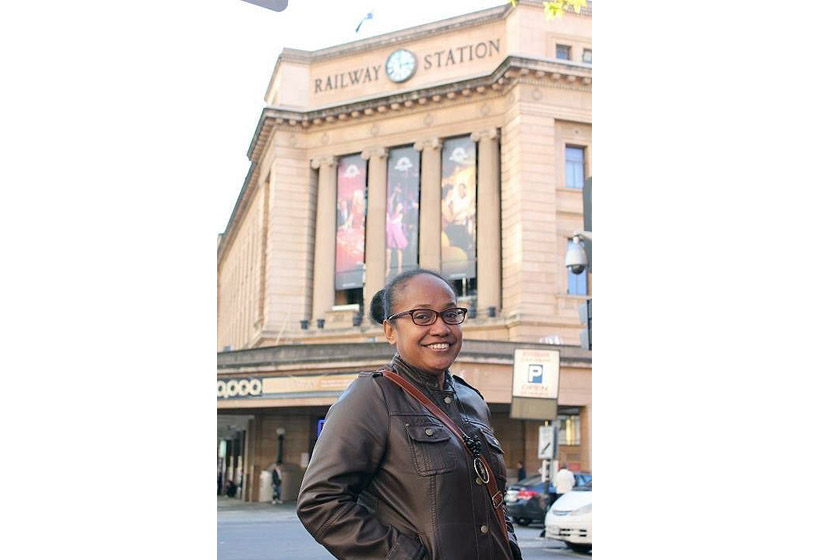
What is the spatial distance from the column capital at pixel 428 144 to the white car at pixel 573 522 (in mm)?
24051

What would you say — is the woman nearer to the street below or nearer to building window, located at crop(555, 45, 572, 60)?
the street below

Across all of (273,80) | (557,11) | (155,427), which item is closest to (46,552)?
(155,427)

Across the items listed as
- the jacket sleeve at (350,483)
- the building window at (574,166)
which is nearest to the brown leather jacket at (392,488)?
the jacket sleeve at (350,483)

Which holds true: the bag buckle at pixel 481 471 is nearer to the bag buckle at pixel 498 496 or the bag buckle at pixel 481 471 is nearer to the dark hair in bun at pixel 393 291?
the bag buckle at pixel 498 496

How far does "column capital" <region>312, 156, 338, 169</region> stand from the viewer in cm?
4034

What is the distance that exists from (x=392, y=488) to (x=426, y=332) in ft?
1.61

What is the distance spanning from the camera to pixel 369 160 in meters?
39.7

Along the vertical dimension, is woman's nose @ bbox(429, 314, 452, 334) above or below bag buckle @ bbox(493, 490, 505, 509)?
above

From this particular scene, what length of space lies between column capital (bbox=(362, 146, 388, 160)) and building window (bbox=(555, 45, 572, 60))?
25.8 ft

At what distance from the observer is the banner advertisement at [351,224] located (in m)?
39.3

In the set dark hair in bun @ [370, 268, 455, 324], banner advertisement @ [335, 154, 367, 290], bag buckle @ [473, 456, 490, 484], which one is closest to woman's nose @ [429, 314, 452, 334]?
dark hair in bun @ [370, 268, 455, 324]
